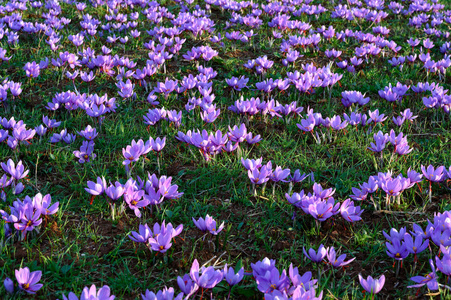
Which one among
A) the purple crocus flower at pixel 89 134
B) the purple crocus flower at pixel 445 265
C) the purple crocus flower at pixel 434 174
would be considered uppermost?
the purple crocus flower at pixel 445 265

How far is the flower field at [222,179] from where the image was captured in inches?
87.7

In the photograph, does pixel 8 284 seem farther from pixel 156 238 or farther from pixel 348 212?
pixel 348 212

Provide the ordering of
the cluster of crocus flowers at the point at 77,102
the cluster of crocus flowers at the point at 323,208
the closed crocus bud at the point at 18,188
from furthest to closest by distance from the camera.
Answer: the cluster of crocus flowers at the point at 77,102, the closed crocus bud at the point at 18,188, the cluster of crocus flowers at the point at 323,208

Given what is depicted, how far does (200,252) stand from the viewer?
2.46 m

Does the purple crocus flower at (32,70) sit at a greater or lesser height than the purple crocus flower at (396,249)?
lesser

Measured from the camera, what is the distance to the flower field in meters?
2.23

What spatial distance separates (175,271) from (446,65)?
14.3 ft

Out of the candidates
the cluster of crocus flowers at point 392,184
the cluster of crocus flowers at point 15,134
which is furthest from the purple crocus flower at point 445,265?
the cluster of crocus flowers at point 15,134

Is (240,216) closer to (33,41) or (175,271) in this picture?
(175,271)

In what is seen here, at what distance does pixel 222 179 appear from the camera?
3217 millimetres

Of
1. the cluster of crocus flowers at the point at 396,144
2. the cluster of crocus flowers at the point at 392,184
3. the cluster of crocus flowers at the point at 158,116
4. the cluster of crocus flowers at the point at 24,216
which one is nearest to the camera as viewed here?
the cluster of crocus flowers at the point at 24,216

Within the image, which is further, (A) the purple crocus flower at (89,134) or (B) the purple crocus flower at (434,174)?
(A) the purple crocus flower at (89,134)

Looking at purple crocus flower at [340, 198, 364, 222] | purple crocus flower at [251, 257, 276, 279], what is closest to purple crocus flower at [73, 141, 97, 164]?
purple crocus flower at [251, 257, 276, 279]

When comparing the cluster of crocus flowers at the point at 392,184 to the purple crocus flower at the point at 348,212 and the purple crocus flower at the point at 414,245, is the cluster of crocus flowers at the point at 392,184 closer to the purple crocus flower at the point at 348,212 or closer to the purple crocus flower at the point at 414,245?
the purple crocus flower at the point at 348,212
